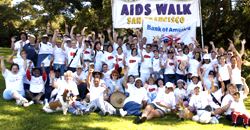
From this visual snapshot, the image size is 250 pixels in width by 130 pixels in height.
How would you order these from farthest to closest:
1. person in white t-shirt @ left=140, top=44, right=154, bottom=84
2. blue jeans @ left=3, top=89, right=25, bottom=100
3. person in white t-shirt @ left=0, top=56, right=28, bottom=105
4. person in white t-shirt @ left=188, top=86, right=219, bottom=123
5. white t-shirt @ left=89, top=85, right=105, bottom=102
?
person in white t-shirt @ left=140, top=44, right=154, bottom=84 → person in white t-shirt @ left=0, top=56, right=28, bottom=105 → blue jeans @ left=3, top=89, right=25, bottom=100 → white t-shirt @ left=89, top=85, right=105, bottom=102 → person in white t-shirt @ left=188, top=86, right=219, bottom=123

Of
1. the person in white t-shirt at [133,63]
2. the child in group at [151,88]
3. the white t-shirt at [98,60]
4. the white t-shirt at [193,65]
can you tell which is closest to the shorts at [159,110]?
the child in group at [151,88]

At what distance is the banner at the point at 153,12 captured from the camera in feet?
35.7

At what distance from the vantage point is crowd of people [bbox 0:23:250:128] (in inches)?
250

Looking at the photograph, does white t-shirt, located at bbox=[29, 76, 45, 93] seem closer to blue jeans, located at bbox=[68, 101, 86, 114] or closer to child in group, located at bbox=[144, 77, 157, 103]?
blue jeans, located at bbox=[68, 101, 86, 114]

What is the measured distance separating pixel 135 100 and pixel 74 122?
202cm

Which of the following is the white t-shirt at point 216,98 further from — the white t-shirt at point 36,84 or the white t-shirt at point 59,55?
the white t-shirt at point 36,84

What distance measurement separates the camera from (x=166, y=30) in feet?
34.2

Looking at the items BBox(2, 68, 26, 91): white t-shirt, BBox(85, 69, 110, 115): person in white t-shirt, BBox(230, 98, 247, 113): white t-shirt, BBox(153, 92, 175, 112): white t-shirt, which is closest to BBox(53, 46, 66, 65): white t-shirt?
BBox(2, 68, 26, 91): white t-shirt

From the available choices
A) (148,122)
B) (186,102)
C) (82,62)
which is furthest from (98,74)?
(186,102)

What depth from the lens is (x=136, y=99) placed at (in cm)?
673

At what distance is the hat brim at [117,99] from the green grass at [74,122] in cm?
85

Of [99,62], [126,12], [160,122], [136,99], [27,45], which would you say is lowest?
[160,122]

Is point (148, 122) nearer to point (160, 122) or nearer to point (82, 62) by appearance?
point (160, 122)

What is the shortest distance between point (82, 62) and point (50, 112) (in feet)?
8.15
